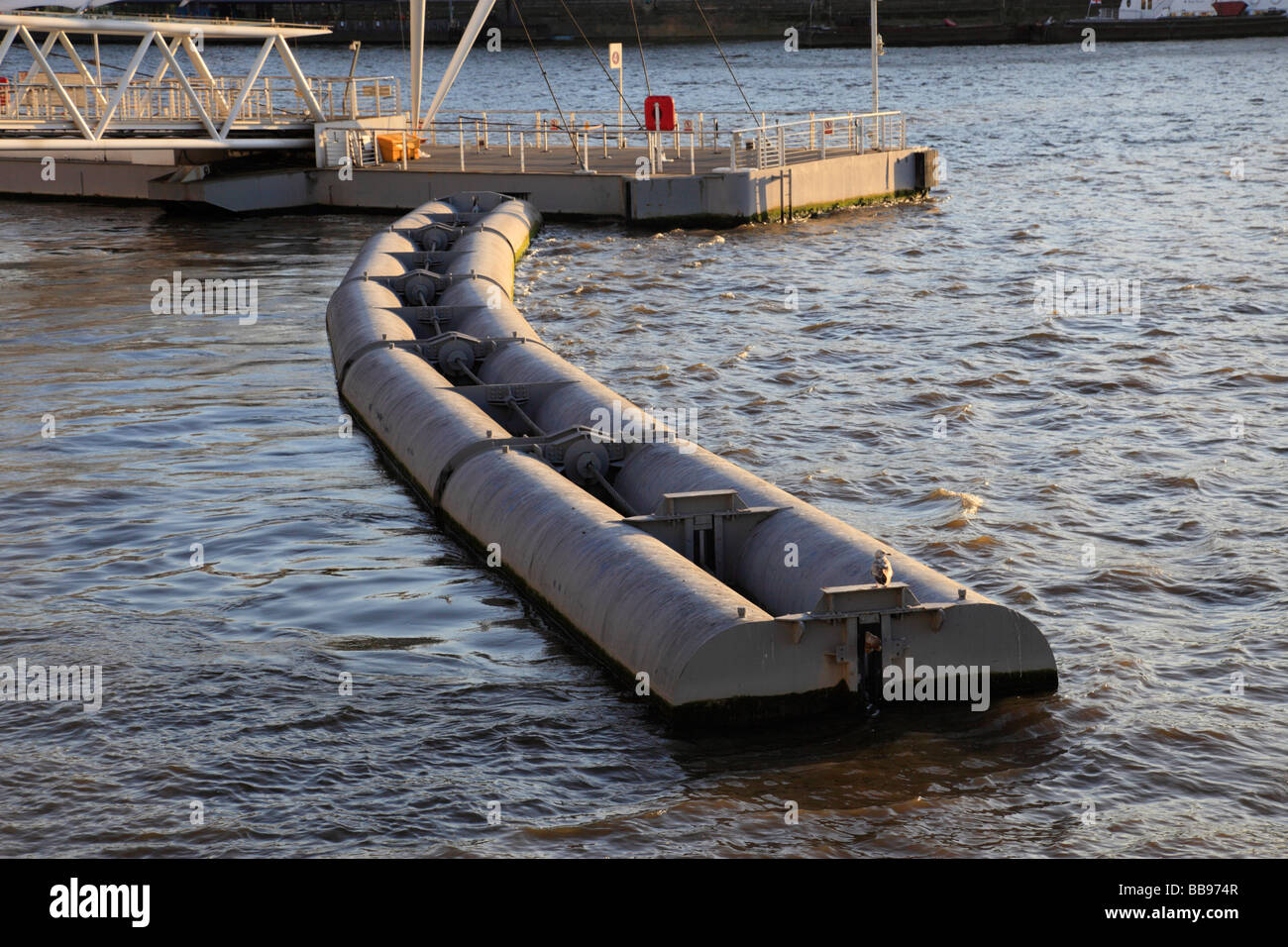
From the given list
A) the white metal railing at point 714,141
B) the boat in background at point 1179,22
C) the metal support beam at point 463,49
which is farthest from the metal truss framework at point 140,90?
the boat in background at point 1179,22

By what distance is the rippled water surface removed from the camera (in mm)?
9961

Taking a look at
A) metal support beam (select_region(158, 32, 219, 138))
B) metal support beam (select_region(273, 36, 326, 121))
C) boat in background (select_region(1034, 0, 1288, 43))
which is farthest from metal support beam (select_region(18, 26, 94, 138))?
boat in background (select_region(1034, 0, 1288, 43))

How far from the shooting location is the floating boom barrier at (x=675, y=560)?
10711mm

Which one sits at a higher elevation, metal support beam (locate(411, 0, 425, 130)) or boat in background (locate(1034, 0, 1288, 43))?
boat in background (locate(1034, 0, 1288, 43))

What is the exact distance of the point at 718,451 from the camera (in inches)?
746

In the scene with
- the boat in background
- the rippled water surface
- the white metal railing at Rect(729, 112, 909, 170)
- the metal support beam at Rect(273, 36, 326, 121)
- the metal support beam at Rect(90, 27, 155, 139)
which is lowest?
the rippled water surface

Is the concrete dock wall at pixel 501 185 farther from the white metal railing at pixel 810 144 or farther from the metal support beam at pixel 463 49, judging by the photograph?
the metal support beam at pixel 463 49

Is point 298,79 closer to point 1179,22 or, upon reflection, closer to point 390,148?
point 390,148

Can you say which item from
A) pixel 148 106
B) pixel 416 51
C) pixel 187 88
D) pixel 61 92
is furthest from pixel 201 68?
pixel 61 92

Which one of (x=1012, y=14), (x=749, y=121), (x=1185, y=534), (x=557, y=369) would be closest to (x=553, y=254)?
(x=557, y=369)

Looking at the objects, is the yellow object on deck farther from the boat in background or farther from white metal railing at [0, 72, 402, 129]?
the boat in background

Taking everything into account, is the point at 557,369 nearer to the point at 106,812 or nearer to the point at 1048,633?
the point at 1048,633

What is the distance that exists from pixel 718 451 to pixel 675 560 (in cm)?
725

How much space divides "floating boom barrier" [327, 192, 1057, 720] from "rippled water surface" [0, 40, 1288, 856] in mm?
398
